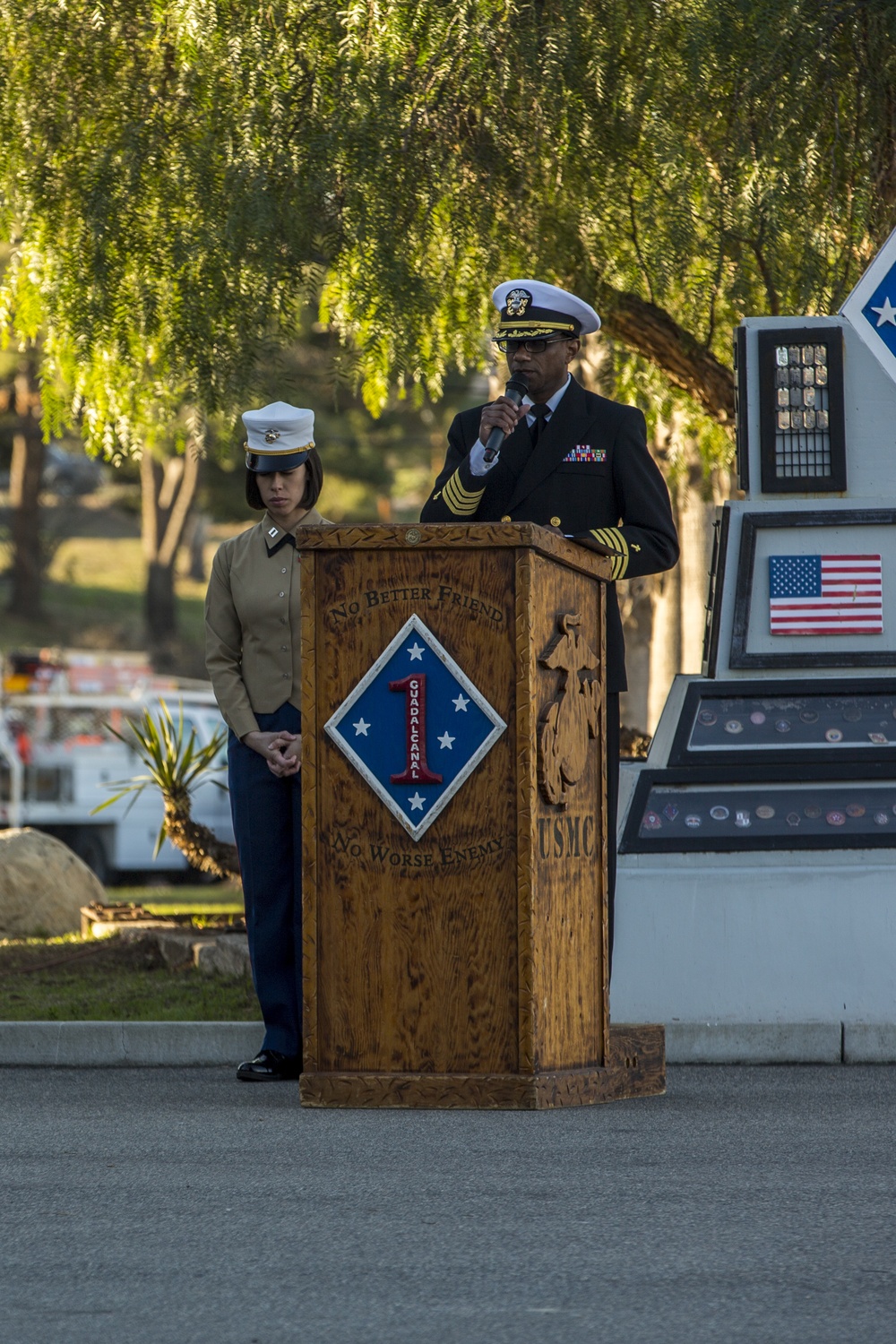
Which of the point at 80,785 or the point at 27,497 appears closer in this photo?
the point at 80,785

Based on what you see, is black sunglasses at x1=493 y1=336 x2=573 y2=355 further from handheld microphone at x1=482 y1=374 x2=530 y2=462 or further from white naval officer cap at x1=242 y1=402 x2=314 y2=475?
white naval officer cap at x1=242 y1=402 x2=314 y2=475

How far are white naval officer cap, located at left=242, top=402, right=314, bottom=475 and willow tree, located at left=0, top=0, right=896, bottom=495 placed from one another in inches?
134

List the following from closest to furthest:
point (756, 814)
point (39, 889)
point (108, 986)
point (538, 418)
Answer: point (538, 418) → point (756, 814) → point (108, 986) → point (39, 889)

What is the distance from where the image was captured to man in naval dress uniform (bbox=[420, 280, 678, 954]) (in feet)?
18.7

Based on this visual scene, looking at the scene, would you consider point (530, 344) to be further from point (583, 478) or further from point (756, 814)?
point (756, 814)

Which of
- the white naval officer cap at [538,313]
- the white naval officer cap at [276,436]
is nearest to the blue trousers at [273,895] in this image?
the white naval officer cap at [276,436]

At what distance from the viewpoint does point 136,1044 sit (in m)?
7.04

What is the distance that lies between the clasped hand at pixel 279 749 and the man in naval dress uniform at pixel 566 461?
0.84 m

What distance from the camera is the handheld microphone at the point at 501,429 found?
17.0 ft

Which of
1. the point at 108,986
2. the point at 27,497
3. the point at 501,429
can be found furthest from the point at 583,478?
the point at 27,497

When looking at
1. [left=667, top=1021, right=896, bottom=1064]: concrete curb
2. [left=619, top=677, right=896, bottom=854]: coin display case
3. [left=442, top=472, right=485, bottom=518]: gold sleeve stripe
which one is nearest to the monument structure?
[left=619, top=677, right=896, bottom=854]: coin display case

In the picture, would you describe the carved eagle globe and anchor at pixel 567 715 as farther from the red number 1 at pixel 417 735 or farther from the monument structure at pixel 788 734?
the monument structure at pixel 788 734

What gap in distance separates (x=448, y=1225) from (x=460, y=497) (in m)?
2.35

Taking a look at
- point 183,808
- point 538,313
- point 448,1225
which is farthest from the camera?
point 183,808
